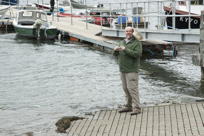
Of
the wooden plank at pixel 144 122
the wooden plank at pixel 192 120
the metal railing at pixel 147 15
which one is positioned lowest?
the wooden plank at pixel 144 122

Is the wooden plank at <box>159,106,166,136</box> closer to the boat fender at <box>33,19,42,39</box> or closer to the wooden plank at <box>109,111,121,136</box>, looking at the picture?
the wooden plank at <box>109,111,121,136</box>

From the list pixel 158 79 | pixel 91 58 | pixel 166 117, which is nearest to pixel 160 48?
pixel 91 58

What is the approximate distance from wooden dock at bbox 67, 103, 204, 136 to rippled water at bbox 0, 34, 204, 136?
3.23 ft

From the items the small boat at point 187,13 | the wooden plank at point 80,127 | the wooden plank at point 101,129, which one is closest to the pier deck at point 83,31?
the small boat at point 187,13

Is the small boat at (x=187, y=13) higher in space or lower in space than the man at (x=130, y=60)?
higher

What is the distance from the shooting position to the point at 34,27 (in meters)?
35.2

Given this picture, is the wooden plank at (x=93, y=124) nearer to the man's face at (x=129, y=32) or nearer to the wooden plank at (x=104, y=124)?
the wooden plank at (x=104, y=124)

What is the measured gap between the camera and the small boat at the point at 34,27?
35062 mm

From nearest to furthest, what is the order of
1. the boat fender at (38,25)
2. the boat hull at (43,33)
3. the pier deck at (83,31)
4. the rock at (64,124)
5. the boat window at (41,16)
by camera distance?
the rock at (64,124), the pier deck at (83,31), the boat fender at (38,25), the boat hull at (43,33), the boat window at (41,16)

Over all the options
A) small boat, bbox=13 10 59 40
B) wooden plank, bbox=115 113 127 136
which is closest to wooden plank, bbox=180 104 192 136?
wooden plank, bbox=115 113 127 136

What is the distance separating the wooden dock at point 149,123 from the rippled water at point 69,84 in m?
0.98

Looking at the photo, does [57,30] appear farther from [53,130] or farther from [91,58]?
[53,130]

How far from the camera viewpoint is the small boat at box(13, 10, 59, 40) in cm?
3506

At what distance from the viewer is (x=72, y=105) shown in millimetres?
14281
